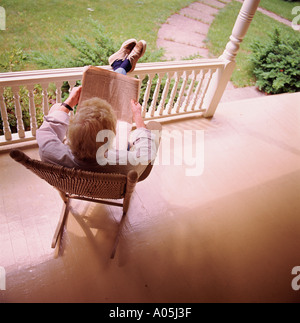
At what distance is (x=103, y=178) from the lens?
1.03 meters

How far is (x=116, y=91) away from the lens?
1.54 m

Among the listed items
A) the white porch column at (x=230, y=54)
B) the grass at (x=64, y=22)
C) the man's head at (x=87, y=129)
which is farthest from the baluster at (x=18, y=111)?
the grass at (x=64, y=22)

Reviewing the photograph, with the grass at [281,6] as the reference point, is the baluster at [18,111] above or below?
below

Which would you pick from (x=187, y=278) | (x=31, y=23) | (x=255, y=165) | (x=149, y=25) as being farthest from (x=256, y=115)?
(x=31, y=23)

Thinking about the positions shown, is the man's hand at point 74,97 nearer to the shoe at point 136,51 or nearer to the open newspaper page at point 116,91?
the open newspaper page at point 116,91

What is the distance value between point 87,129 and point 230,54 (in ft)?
6.73

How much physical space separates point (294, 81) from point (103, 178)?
4.43 metres

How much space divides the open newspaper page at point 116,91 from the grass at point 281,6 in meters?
9.71

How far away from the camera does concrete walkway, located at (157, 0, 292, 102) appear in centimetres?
440

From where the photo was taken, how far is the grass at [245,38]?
4.81 meters

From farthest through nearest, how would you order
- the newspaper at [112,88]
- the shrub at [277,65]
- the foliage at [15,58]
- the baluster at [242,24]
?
the shrub at [277,65] < the foliage at [15,58] < the baluster at [242,24] < the newspaper at [112,88]

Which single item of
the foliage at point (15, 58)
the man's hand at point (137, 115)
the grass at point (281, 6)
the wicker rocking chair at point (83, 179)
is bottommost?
the foliage at point (15, 58)

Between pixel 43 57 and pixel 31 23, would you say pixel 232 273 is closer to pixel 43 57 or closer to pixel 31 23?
pixel 43 57

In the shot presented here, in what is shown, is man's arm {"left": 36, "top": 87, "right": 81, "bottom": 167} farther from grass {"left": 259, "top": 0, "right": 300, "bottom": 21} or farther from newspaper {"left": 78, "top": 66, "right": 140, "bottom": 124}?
grass {"left": 259, "top": 0, "right": 300, "bottom": 21}
